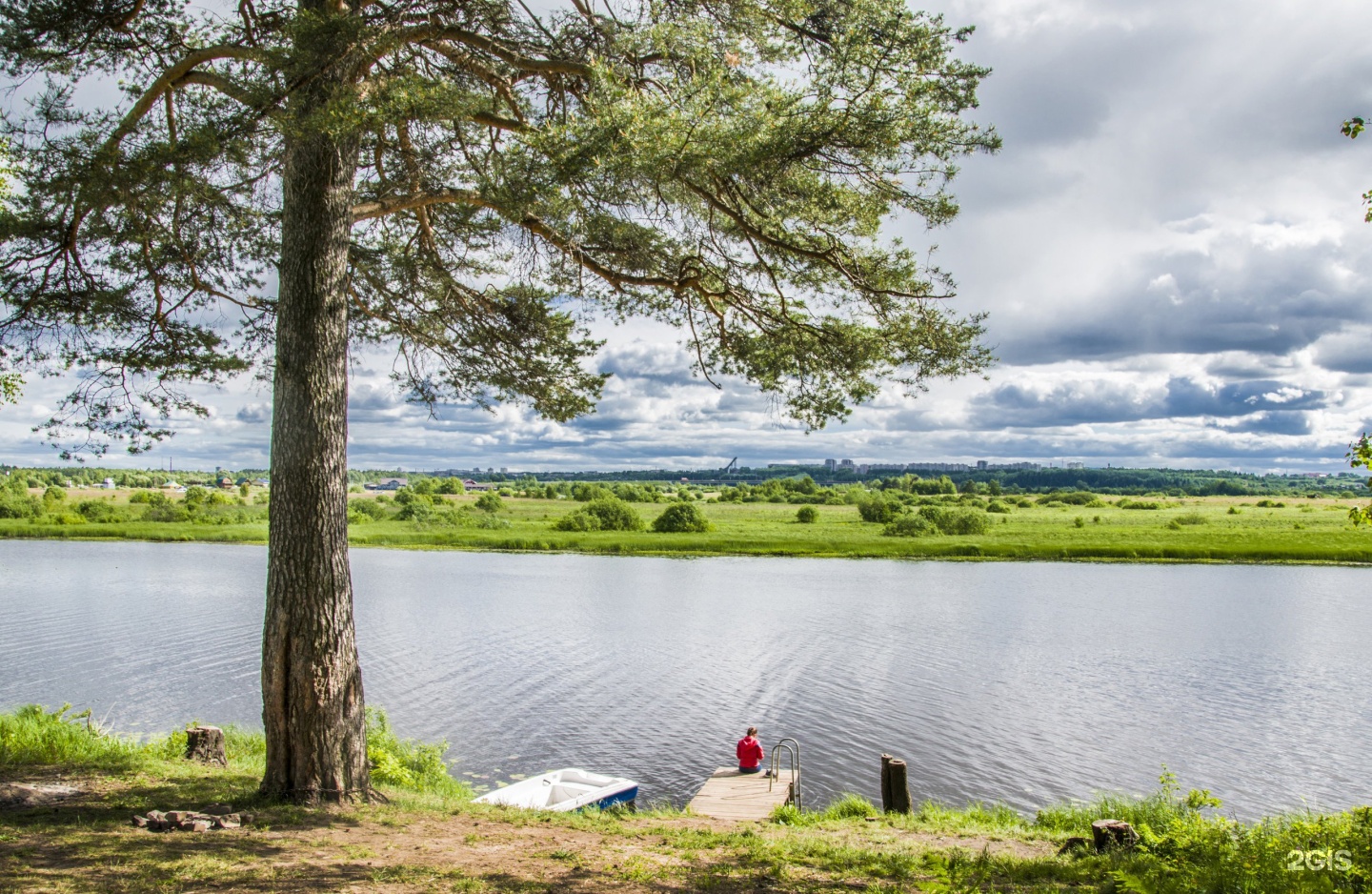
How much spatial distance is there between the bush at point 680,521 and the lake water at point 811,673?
2985 cm

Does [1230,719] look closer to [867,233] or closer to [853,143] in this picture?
[867,233]

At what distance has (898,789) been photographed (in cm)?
1143

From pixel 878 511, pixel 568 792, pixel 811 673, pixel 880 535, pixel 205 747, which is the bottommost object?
pixel 880 535

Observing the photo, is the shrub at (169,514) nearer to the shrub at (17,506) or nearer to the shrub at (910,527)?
the shrub at (17,506)

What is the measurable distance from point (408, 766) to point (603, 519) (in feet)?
213

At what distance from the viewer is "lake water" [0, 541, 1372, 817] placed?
15.7m

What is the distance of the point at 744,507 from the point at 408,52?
97356mm

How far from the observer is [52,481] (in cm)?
9606

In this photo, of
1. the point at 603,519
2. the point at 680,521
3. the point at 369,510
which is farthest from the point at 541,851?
the point at 369,510

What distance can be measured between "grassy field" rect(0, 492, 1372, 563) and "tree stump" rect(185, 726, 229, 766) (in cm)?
5025

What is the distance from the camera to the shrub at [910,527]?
70.1 metres

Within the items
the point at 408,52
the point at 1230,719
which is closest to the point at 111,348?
the point at 408,52

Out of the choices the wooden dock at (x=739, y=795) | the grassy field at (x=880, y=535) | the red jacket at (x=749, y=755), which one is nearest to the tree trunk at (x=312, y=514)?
the wooden dock at (x=739, y=795)

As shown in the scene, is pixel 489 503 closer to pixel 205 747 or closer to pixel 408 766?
pixel 408 766
